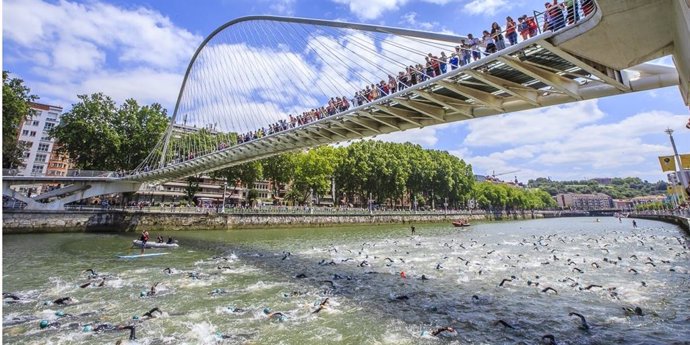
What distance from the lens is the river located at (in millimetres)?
11484

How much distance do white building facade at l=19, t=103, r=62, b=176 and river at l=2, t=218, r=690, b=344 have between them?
7346cm

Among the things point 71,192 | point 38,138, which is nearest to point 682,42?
point 71,192

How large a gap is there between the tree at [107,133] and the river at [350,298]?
2830 cm

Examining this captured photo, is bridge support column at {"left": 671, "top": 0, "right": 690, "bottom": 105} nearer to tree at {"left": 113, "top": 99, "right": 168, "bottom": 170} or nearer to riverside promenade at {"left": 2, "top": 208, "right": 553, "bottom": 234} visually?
riverside promenade at {"left": 2, "top": 208, "right": 553, "bottom": 234}

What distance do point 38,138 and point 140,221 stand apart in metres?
60.3

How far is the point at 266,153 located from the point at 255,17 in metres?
15.1

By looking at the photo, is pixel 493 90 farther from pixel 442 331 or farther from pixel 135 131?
pixel 135 131

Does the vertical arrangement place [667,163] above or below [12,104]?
below

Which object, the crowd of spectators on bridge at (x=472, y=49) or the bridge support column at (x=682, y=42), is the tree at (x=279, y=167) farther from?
the bridge support column at (x=682, y=42)

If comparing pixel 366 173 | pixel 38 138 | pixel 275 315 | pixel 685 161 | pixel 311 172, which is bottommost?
pixel 275 315

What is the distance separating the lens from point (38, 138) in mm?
83625

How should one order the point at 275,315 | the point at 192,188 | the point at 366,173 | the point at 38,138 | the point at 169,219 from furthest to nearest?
1. the point at 38,138
2. the point at 366,173
3. the point at 192,188
4. the point at 169,219
5. the point at 275,315

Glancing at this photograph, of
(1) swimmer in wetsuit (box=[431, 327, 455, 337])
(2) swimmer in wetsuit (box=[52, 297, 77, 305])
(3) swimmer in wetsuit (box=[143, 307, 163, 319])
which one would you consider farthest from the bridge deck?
(2) swimmer in wetsuit (box=[52, 297, 77, 305])

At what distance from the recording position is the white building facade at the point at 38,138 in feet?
268
